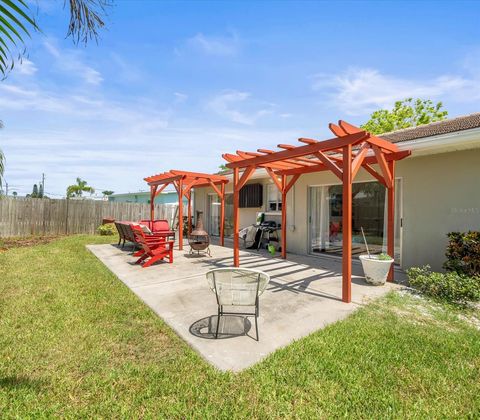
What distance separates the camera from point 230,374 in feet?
8.70

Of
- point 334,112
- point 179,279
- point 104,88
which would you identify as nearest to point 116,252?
point 179,279

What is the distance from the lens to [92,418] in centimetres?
213

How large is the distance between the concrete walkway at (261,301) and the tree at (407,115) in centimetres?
2198

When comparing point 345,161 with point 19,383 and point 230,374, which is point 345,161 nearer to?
point 230,374

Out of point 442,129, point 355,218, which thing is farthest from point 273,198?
point 442,129

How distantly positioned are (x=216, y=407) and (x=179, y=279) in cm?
395

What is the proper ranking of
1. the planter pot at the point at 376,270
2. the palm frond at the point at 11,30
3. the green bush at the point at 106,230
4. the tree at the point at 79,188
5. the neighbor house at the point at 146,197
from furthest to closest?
the tree at the point at 79,188, the neighbor house at the point at 146,197, the green bush at the point at 106,230, the planter pot at the point at 376,270, the palm frond at the point at 11,30

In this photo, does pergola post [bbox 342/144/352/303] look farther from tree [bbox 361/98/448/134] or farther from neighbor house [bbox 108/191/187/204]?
neighbor house [bbox 108/191/187/204]

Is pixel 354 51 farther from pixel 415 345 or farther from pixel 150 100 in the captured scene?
pixel 415 345

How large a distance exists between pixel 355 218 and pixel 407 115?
21.6 m

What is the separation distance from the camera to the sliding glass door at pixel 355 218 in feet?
24.5

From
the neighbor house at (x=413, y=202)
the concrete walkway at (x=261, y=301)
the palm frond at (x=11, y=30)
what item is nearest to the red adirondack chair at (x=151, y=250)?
the concrete walkway at (x=261, y=301)

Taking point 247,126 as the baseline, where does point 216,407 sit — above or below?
below

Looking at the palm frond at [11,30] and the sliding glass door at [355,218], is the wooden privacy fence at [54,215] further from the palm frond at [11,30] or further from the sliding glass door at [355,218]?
the palm frond at [11,30]
